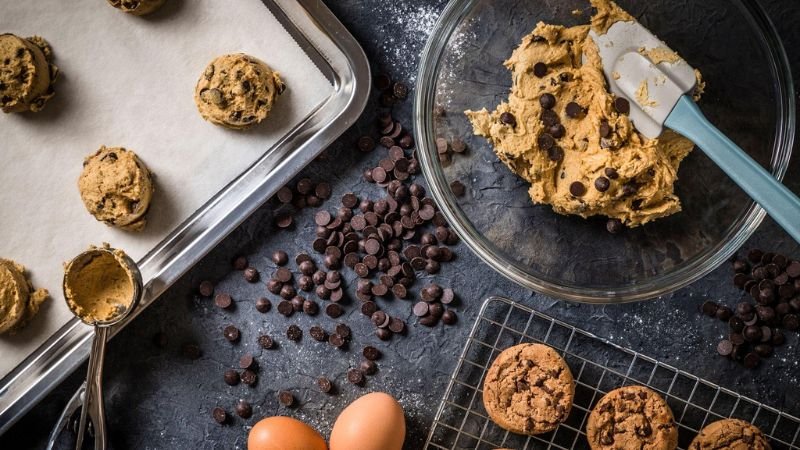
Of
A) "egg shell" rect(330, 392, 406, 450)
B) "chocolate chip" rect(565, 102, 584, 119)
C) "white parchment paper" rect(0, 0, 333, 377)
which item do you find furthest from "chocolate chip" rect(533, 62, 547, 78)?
"egg shell" rect(330, 392, 406, 450)

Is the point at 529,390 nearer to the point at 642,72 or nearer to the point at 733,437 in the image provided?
the point at 733,437

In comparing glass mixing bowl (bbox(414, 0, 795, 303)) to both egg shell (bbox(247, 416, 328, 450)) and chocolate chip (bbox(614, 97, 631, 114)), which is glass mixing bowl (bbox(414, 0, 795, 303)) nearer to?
chocolate chip (bbox(614, 97, 631, 114))

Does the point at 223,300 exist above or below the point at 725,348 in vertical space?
below

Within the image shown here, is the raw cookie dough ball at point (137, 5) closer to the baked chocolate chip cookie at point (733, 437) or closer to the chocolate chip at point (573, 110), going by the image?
the chocolate chip at point (573, 110)

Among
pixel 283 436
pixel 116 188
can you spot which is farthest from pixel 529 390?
pixel 116 188

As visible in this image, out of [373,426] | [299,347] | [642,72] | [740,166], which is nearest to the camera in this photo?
[740,166]

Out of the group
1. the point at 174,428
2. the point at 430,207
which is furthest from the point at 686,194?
the point at 174,428

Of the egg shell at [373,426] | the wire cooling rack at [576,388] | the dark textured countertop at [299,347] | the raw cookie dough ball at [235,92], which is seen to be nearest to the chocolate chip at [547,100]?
the dark textured countertop at [299,347]
